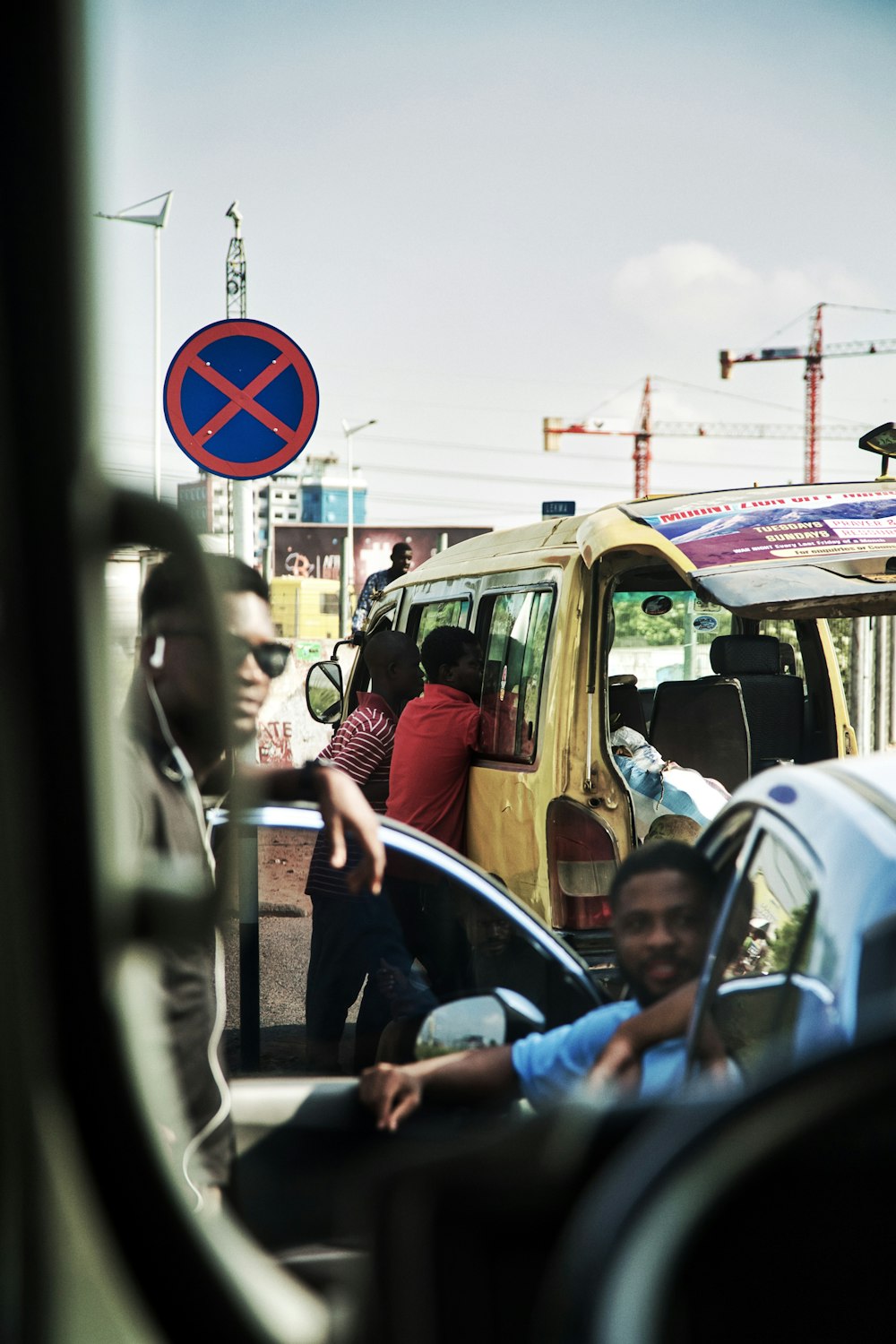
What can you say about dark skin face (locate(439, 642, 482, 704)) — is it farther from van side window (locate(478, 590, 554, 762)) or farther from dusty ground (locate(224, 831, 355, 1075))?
dusty ground (locate(224, 831, 355, 1075))

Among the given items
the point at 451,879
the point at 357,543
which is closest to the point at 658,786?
the point at 451,879

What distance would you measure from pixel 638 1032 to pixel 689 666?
16.4 ft

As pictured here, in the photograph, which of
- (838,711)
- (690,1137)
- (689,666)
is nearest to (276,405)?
(689,666)

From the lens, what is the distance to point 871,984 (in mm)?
1645

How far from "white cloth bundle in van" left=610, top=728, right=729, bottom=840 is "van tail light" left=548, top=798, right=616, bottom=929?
0.45 feet

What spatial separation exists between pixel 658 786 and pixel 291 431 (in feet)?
6.12

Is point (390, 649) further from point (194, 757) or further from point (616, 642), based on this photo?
point (194, 757)

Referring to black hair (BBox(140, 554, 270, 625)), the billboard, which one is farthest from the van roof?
the billboard

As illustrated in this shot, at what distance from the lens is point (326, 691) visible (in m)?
8.59

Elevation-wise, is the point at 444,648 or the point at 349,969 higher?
the point at 444,648

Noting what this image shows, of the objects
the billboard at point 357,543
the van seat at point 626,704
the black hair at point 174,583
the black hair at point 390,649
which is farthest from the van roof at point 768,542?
the billboard at point 357,543

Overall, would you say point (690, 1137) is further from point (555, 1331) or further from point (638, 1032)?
point (638, 1032)

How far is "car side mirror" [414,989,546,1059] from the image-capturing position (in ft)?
7.74

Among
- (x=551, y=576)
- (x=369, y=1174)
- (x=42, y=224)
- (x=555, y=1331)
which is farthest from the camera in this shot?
(x=551, y=576)
